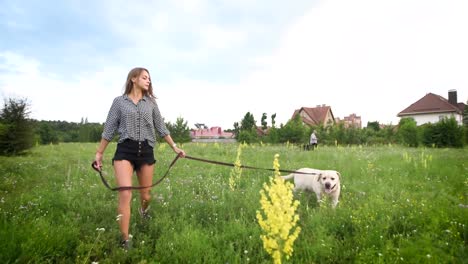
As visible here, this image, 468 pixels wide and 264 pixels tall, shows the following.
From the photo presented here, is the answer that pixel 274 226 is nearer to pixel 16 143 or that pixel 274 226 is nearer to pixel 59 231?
pixel 59 231

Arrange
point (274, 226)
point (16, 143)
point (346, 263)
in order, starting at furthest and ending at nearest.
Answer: point (16, 143)
point (346, 263)
point (274, 226)

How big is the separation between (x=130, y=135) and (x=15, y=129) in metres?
15.1

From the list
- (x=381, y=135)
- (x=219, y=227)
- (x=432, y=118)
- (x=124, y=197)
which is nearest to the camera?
(x=124, y=197)

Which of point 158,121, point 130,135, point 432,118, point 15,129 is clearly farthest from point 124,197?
point 432,118

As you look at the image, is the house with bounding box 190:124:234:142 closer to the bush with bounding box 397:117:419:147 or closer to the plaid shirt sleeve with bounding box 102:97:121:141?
the bush with bounding box 397:117:419:147

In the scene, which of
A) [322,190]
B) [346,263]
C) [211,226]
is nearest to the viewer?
[346,263]

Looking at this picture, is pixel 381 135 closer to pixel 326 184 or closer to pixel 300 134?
pixel 300 134

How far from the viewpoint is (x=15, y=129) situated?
49.7 feet

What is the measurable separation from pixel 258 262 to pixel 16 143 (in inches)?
645

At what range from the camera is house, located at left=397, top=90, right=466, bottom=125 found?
49.9 metres

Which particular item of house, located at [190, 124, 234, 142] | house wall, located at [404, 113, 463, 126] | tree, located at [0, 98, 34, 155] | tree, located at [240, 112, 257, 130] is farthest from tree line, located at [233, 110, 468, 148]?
house, located at [190, 124, 234, 142]

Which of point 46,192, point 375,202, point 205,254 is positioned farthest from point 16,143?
point 375,202

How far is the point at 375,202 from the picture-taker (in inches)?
198

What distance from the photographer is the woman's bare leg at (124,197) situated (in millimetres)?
3707
